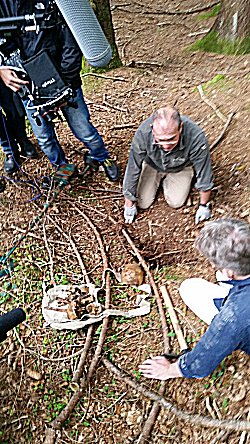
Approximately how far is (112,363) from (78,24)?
8.00ft

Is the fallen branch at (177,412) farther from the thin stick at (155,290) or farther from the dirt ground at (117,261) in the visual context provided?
the thin stick at (155,290)

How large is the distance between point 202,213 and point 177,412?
1721mm

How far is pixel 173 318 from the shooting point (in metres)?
3.22

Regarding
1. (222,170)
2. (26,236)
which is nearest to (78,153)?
(26,236)

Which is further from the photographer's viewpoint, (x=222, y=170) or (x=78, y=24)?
(x=222, y=170)

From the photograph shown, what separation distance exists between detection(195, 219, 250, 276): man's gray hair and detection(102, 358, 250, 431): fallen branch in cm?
100

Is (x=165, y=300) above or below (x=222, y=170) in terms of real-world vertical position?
below

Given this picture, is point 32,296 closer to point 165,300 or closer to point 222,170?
point 165,300

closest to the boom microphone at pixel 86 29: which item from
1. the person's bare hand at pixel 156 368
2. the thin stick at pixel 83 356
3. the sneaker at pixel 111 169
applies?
the sneaker at pixel 111 169

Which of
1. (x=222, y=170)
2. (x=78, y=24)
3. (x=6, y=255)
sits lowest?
(x=6, y=255)

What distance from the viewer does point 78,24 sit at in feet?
9.80

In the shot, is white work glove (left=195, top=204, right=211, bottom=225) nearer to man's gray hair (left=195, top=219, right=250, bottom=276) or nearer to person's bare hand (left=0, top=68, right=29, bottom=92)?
man's gray hair (left=195, top=219, right=250, bottom=276)

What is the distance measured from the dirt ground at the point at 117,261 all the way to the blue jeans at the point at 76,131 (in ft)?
1.28

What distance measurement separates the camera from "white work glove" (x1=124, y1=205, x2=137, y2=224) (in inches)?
159
